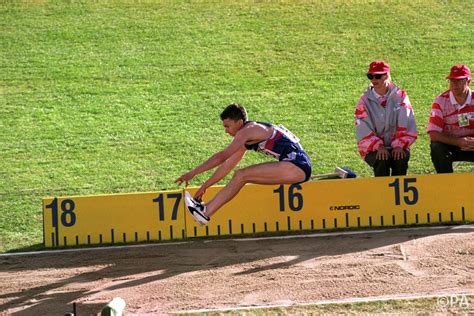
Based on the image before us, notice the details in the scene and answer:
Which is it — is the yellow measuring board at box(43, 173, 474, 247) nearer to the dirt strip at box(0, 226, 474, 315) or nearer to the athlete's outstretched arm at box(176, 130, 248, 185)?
the dirt strip at box(0, 226, 474, 315)

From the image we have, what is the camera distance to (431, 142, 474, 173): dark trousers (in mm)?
11273

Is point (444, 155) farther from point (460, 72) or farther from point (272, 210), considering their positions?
point (272, 210)

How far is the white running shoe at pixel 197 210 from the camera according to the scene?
9875 mm

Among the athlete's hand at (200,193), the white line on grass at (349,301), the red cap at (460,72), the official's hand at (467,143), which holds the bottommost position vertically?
the white line on grass at (349,301)

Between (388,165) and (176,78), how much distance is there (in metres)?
4.39

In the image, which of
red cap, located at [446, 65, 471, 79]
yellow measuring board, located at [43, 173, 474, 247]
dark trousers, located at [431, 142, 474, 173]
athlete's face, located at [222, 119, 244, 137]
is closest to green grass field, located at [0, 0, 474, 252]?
yellow measuring board, located at [43, 173, 474, 247]

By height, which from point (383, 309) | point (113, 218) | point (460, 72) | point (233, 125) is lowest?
point (383, 309)

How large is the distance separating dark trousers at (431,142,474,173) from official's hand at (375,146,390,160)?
0.57 m

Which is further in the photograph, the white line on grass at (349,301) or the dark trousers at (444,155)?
the dark trousers at (444,155)

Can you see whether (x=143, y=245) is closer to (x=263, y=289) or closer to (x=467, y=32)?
(x=263, y=289)

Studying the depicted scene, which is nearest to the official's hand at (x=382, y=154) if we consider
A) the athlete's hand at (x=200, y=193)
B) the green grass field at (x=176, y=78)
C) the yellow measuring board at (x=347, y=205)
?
the yellow measuring board at (x=347, y=205)

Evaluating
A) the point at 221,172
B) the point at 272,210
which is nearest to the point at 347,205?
the point at 272,210

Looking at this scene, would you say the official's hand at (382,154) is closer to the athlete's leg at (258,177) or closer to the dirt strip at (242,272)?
the dirt strip at (242,272)

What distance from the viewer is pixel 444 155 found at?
11.3 metres
